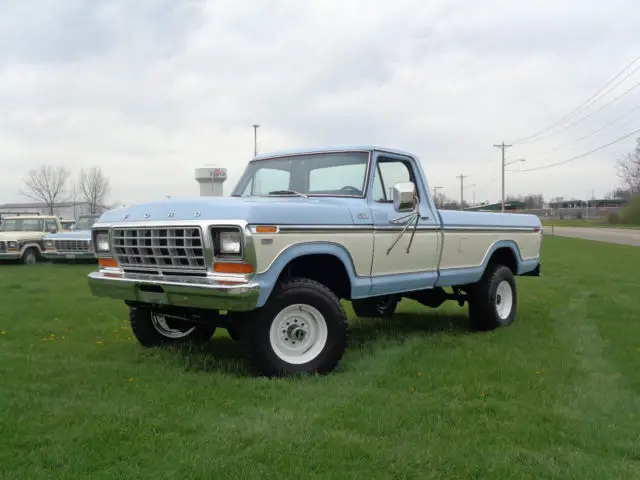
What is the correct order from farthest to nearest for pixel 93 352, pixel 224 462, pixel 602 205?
pixel 602 205 < pixel 93 352 < pixel 224 462

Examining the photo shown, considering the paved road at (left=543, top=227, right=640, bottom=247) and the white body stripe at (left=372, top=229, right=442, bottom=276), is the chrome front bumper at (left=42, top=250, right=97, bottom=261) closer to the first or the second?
the white body stripe at (left=372, top=229, right=442, bottom=276)

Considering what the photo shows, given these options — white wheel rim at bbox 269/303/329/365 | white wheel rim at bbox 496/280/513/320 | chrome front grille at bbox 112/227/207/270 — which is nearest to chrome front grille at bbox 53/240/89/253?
chrome front grille at bbox 112/227/207/270

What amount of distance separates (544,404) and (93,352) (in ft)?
13.6

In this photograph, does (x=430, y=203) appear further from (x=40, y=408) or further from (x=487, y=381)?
(x=40, y=408)

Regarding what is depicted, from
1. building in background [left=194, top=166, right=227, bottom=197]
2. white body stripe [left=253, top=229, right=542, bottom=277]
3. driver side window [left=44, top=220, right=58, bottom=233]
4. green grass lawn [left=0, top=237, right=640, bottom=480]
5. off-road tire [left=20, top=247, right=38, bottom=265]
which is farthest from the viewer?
driver side window [left=44, top=220, right=58, bottom=233]

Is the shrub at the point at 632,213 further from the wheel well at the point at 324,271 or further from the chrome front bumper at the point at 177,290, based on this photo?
the chrome front bumper at the point at 177,290

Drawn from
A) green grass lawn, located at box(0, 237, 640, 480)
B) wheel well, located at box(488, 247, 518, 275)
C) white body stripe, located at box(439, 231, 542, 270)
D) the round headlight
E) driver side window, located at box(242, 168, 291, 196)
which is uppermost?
driver side window, located at box(242, 168, 291, 196)

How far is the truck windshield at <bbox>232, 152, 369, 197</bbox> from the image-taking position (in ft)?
20.4

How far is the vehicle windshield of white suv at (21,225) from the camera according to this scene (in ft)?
64.8

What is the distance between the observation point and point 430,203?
6883 mm

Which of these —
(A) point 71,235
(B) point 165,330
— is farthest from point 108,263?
(A) point 71,235

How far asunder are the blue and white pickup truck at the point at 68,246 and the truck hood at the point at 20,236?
1.88 feet

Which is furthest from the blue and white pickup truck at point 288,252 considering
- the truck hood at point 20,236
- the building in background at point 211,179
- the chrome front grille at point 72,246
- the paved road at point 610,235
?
the paved road at point 610,235

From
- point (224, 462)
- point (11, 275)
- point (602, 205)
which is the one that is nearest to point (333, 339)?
point (224, 462)
